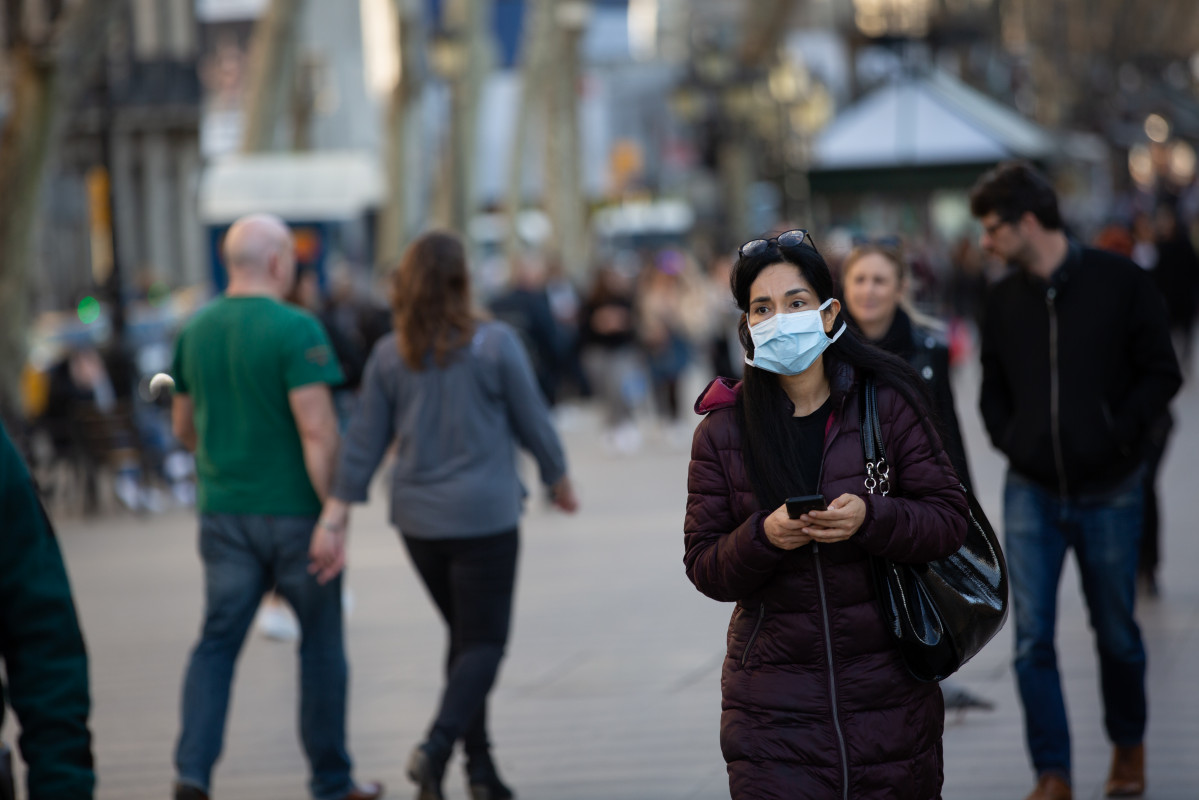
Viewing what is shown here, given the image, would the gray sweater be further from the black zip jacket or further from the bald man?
the black zip jacket

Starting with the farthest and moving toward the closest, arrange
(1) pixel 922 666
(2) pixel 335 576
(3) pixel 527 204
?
(3) pixel 527 204 < (2) pixel 335 576 < (1) pixel 922 666

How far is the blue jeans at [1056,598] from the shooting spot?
17.8 feet

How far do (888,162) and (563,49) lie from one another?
20544mm

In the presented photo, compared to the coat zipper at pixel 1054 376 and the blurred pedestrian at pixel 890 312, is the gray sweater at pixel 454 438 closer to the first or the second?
the blurred pedestrian at pixel 890 312

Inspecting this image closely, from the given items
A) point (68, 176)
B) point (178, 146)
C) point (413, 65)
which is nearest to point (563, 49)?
point (413, 65)

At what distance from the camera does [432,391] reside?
19.6 feet

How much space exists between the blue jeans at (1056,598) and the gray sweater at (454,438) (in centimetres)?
158

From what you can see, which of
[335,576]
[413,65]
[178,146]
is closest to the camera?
[335,576]

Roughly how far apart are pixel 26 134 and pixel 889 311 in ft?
39.5

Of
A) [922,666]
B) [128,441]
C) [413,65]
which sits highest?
[413,65]

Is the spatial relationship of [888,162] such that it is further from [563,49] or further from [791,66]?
[791,66]

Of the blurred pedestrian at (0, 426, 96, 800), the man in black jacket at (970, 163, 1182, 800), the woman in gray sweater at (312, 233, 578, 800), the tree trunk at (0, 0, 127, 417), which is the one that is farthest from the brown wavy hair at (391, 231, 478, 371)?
the tree trunk at (0, 0, 127, 417)

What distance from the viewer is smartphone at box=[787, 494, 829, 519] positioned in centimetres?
352

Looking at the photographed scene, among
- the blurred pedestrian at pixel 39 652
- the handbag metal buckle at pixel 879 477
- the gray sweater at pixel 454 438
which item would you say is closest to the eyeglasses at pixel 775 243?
the handbag metal buckle at pixel 879 477
